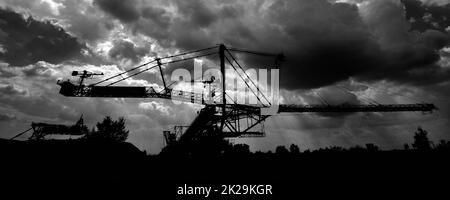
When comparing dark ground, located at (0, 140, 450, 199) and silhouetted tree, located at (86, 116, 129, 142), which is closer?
dark ground, located at (0, 140, 450, 199)

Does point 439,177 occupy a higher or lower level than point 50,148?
lower

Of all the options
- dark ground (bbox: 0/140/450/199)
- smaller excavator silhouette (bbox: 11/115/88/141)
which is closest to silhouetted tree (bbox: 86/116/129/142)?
smaller excavator silhouette (bbox: 11/115/88/141)

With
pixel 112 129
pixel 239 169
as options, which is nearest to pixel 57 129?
pixel 112 129

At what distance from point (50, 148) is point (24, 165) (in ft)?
5.65

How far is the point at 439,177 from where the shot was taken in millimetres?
11664

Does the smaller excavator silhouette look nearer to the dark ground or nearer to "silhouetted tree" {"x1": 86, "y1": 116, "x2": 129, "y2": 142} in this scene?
"silhouetted tree" {"x1": 86, "y1": 116, "x2": 129, "y2": 142}

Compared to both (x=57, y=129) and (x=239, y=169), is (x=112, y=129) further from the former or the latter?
(x=239, y=169)

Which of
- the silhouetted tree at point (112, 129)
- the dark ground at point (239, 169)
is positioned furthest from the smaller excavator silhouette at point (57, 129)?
the dark ground at point (239, 169)
